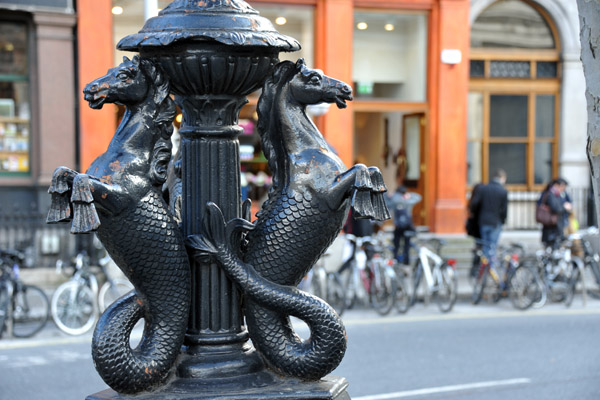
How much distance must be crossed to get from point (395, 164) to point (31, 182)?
24.4 ft

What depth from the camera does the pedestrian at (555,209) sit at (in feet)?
47.3

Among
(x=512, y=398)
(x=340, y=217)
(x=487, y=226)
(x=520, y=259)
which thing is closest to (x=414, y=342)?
(x=512, y=398)

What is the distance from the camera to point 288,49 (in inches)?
105

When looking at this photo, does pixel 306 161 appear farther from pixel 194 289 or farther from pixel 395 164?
pixel 395 164

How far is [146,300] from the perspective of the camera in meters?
2.60

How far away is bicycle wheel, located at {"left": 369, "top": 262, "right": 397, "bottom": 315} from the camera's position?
12.0 m

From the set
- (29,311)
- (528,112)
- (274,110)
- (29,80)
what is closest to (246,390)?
(274,110)

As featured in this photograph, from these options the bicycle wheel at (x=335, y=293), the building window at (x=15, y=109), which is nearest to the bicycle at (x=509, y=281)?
the bicycle wheel at (x=335, y=293)

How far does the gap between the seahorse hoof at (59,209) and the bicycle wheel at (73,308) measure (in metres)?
8.60

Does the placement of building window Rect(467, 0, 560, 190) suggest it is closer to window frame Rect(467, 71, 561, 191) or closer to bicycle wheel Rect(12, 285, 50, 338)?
window frame Rect(467, 71, 561, 191)

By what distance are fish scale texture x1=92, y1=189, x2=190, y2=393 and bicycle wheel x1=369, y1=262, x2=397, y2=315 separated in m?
9.60

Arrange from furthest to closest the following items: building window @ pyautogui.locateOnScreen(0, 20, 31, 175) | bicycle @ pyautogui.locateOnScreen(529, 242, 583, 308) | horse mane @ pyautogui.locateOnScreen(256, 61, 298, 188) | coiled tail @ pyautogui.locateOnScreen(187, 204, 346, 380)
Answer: building window @ pyautogui.locateOnScreen(0, 20, 31, 175) < bicycle @ pyautogui.locateOnScreen(529, 242, 583, 308) < horse mane @ pyautogui.locateOnScreen(256, 61, 298, 188) < coiled tail @ pyautogui.locateOnScreen(187, 204, 346, 380)

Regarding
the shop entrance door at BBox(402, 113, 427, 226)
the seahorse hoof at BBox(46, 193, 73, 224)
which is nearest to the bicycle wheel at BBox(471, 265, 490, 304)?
the shop entrance door at BBox(402, 113, 427, 226)

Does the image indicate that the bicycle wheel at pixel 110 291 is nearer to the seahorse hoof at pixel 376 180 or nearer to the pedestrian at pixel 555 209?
the pedestrian at pixel 555 209
